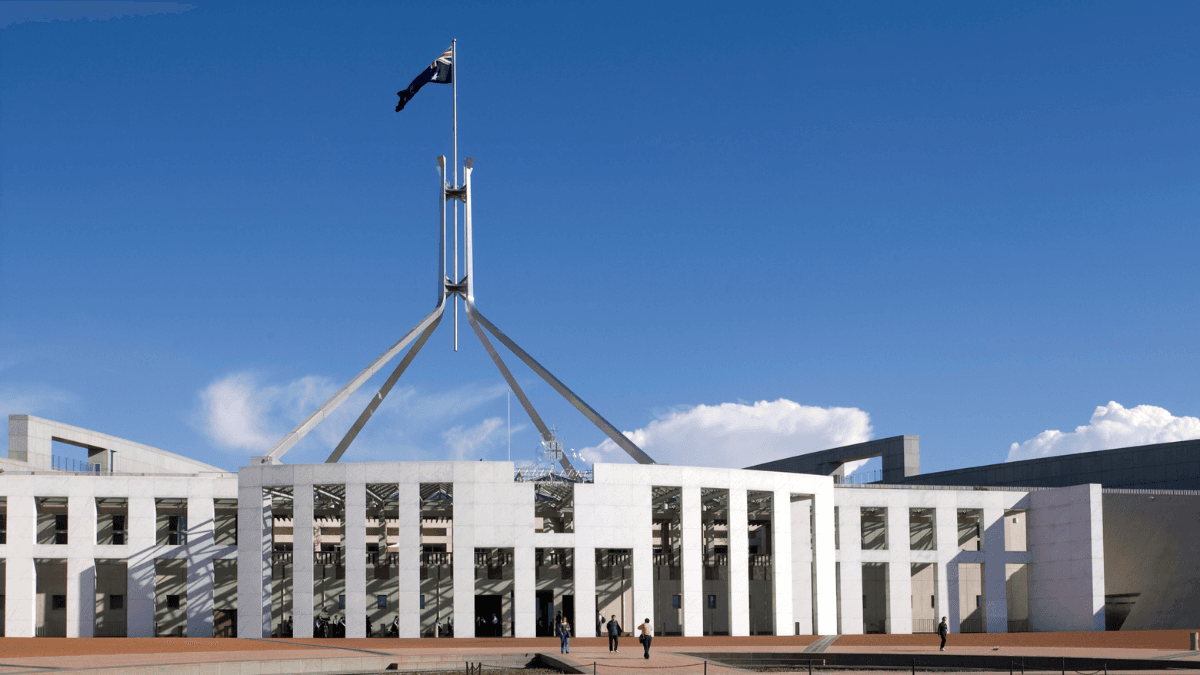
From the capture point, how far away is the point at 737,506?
5022cm

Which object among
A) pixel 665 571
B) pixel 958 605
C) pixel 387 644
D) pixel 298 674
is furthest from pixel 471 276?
pixel 298 674

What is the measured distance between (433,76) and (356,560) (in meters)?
22.9

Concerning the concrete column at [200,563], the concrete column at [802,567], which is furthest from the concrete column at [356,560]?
the concrete column at [802,567]

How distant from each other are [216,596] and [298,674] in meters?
24.8

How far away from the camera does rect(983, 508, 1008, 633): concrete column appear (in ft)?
183

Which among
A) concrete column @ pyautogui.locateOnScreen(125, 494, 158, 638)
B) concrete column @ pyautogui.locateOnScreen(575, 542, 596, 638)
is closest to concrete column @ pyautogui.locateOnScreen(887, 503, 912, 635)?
concrete column @ pyautogui.locateOnScreen(575, 542, 596, 638)

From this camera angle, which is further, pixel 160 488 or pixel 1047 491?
pixel 1047 491

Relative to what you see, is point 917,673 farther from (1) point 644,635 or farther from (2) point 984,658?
(1) point 644,635

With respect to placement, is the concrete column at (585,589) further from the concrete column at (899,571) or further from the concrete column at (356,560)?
the concrete column at (899,571)

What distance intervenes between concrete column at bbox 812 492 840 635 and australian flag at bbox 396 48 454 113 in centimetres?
2520

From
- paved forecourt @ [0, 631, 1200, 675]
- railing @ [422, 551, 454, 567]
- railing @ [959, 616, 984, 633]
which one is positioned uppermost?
railing @ [422, 551, 454, 567]

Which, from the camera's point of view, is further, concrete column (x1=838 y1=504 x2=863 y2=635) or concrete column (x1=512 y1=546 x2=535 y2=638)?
concrete column (x1=838 y1=504 x2=863 y2=635)

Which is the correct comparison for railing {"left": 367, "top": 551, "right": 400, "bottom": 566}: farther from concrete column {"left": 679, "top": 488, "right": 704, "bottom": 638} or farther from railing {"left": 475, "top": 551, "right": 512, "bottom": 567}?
concrete column {"left": 679, "top": 488, "right": 704, "bottom": 638}

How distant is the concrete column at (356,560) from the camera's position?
1832 inches
